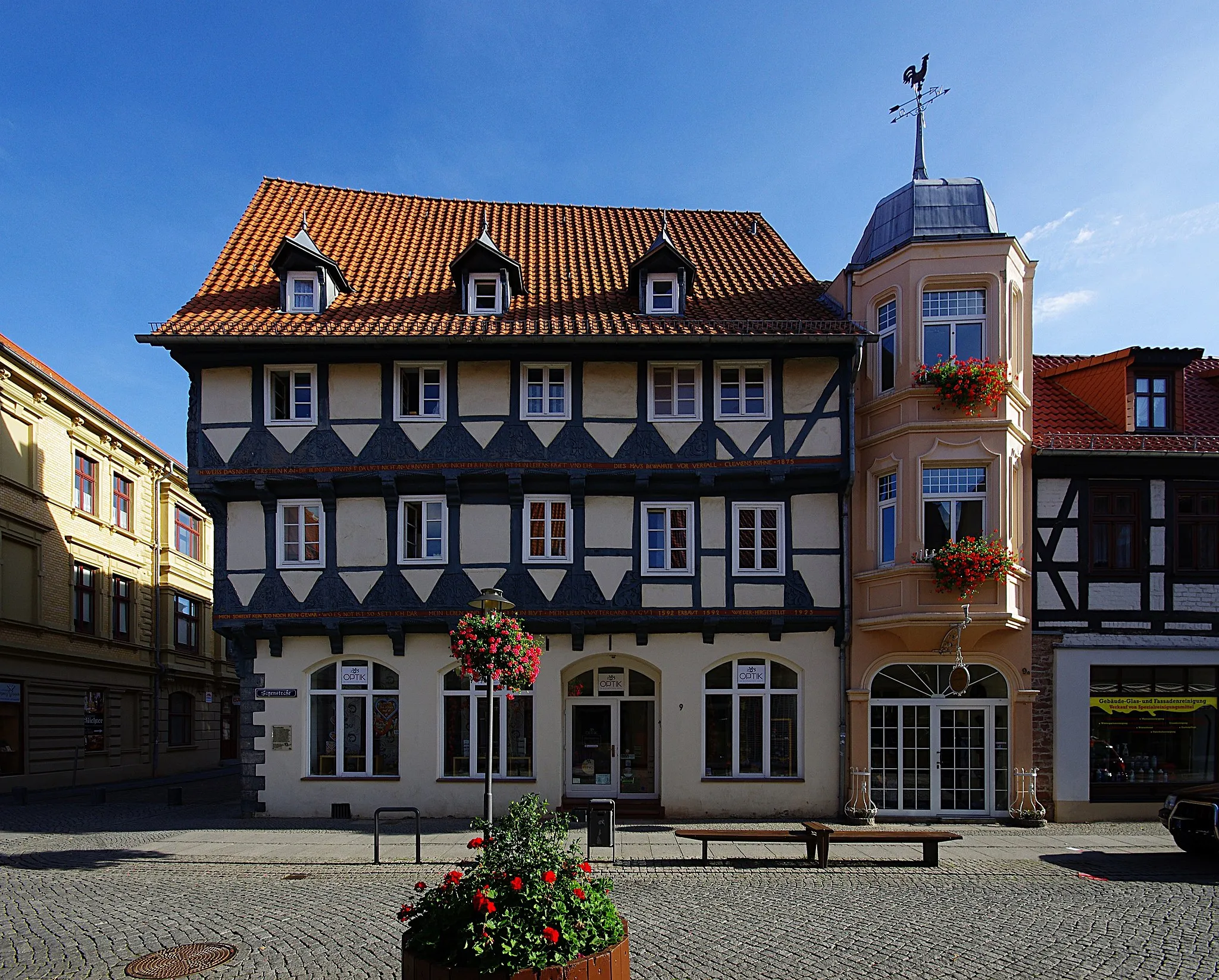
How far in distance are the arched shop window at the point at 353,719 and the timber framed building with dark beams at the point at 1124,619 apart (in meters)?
12.3

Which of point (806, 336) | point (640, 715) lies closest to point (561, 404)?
point (806, 336)

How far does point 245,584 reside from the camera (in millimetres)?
18656

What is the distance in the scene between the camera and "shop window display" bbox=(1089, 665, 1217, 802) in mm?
18516

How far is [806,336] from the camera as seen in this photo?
1823 cm

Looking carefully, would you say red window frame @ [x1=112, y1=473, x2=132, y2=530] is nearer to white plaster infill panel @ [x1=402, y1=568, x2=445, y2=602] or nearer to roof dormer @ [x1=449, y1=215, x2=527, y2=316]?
white plaster infill panel @ [x1=402, y1=568, x2=445, y2=602]

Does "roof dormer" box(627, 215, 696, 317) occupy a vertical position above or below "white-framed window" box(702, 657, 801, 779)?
above

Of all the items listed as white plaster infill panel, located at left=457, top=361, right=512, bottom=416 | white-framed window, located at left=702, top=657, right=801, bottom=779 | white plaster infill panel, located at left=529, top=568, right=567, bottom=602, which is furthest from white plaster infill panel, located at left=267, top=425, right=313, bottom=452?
white-framed window, located at left=702, top=657, right=801, bottom=779

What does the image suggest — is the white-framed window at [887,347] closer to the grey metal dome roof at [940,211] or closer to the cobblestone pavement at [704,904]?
the grey metal dome roof at [940,211]

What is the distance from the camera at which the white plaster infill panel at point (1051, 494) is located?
1888 cm

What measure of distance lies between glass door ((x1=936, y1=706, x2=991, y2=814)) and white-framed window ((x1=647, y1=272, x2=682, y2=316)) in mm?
9330

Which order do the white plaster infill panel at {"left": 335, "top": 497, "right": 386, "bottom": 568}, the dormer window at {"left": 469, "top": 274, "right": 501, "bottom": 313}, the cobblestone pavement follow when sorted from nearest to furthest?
the cobblestone pavement
the white plaster infill panel at {"left": 335, "top": 497, "right": 386, "bottom": 568}
the dormer window at {"left": 469, "top": 274, "right": 501, "bottom": 313}

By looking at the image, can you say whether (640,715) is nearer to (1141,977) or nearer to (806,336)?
(806,336)

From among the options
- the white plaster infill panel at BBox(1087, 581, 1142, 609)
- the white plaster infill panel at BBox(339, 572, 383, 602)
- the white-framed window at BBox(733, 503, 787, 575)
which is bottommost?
the white plaster infill panel at BBox(1087, 581, 1142, 609)

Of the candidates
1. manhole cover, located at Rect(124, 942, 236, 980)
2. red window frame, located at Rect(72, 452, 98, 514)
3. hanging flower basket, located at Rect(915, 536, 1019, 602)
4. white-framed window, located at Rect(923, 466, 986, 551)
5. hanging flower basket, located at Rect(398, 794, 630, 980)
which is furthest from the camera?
red window frame, located at Rect(72, 452, 98, 514)
